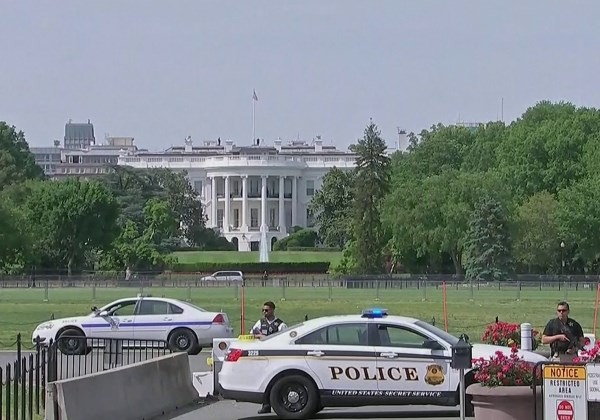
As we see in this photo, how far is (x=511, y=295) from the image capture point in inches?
2982

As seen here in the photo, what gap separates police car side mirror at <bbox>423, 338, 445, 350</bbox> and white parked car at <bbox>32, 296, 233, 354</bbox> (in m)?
14.7

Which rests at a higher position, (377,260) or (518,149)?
(518,149)

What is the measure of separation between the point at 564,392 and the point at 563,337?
4.33 meters

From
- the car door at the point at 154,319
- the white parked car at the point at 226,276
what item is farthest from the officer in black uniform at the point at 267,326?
the white parked car at the point at 226,276

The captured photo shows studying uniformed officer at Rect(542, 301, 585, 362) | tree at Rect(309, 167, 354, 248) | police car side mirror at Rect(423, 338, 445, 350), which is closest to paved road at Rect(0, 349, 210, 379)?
police car side mirror at Rect(423, 338, 445, 350)

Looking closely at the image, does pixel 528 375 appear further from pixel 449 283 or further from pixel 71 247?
pixel 71 247

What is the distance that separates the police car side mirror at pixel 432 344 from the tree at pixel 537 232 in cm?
7894

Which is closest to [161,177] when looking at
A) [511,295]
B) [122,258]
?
[122,258]

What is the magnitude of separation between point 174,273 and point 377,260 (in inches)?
669

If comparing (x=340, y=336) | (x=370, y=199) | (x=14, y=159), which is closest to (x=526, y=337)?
(x=340, y=336)

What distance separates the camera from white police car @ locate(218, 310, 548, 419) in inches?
782

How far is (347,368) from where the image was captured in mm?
19984

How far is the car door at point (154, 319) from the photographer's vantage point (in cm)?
3431

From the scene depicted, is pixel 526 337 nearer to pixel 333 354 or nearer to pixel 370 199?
pixel 333 354
